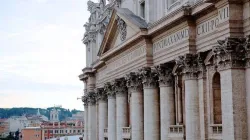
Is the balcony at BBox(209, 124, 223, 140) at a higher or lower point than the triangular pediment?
lower

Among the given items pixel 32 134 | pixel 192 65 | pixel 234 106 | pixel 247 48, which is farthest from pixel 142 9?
pixel 32 134

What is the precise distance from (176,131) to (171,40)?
460cm

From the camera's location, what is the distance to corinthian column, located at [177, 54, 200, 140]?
883 inches

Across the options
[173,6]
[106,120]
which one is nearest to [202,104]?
[173,6]

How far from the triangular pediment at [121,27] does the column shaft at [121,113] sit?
12.0 feet

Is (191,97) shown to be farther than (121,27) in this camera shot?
No

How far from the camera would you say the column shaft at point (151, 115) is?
27.2 metres

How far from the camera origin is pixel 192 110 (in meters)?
22.5

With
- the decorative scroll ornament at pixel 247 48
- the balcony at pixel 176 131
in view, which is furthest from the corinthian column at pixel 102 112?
the decorative scroll ornament at pixel 247 48

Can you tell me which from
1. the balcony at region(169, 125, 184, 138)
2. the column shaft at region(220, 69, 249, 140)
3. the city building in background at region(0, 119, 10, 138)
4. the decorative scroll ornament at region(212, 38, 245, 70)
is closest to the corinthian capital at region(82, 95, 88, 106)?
the balcony at region(169, 125, 184, 138)

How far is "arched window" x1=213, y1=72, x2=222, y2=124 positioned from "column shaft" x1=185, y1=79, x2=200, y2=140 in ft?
4.05

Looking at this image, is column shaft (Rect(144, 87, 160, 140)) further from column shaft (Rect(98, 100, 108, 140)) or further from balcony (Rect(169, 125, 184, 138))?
column shaft (Rect(98, 100, 108, 140))

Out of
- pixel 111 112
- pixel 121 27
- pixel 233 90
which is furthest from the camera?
pixel 111 112

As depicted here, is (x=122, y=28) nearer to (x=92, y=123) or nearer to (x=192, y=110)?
(x=192, y=110)
